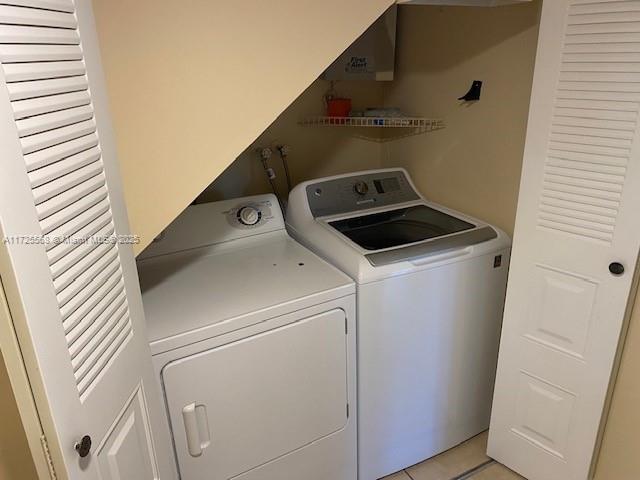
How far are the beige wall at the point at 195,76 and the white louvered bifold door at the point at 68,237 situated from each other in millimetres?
120

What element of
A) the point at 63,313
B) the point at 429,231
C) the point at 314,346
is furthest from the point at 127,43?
the point at 429,231

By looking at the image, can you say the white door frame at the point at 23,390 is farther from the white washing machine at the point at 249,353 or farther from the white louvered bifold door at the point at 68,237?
the white washing machine at the point at 249,353

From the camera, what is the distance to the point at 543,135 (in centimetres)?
153

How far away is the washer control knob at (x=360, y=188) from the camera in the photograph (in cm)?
221

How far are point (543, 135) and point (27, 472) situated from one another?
5.82ft

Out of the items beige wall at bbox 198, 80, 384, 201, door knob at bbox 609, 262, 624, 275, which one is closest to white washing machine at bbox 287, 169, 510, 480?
beige wall at bbox 198, 80, 384, 201

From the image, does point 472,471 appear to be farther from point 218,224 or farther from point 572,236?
point 218,224

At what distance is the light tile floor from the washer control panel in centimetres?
123

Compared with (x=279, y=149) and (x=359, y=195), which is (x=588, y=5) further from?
(x=279, y=149)

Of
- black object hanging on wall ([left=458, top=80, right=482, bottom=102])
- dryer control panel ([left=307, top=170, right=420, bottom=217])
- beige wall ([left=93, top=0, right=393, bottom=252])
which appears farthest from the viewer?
dryer control panel ([left=307, top=170, right=420, bottom=217])

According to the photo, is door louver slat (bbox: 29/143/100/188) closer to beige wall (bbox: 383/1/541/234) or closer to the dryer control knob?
the dryer control knob

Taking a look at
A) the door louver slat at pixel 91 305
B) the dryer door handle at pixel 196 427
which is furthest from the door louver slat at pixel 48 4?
the dryer door handle at pixel 196 427

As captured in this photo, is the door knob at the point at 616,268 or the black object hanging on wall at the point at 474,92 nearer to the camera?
the door knob at the point at 616,268

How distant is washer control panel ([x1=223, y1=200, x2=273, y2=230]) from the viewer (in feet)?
6.55
